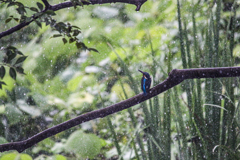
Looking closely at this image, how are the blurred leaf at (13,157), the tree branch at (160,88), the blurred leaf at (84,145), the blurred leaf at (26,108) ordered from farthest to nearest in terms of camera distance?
the blurred leaf at (26,108) → the blurred leaf at (84,145) → the blurred leaf at (13,157) → the tree branch at (160,88)

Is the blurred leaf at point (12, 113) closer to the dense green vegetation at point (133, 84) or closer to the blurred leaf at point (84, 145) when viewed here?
the dense green vegetation at point (133, 84)

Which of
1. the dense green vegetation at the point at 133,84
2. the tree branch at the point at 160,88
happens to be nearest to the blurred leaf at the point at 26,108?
the dense green vegetation at the point at 133,84

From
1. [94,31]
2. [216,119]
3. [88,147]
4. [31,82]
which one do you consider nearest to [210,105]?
[216,119]

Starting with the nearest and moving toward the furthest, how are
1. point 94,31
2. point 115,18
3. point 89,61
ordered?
point 94,31 < point 89,61 < point 115,18

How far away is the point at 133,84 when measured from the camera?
616 millimetres

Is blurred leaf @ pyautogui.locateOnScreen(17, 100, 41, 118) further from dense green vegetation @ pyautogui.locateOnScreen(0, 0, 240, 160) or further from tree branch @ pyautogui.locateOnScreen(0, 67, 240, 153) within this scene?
tree branch @ pyautogui.locateOnScreen(0, 67, 240, 153)

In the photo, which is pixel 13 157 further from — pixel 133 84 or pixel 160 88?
pixel 160 88

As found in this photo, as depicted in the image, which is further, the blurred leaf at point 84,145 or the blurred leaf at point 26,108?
the blurred leaf at point 26,108

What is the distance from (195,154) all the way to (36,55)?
3.10 ft

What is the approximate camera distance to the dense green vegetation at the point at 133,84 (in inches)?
24.9

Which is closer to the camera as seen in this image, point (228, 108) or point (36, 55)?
point (228, 108)

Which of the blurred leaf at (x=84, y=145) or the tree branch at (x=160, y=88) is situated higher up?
the tree branch at (x=160, y=88)

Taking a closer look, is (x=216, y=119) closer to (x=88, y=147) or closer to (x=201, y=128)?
(x=201, y=128)

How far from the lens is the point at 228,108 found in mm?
645
